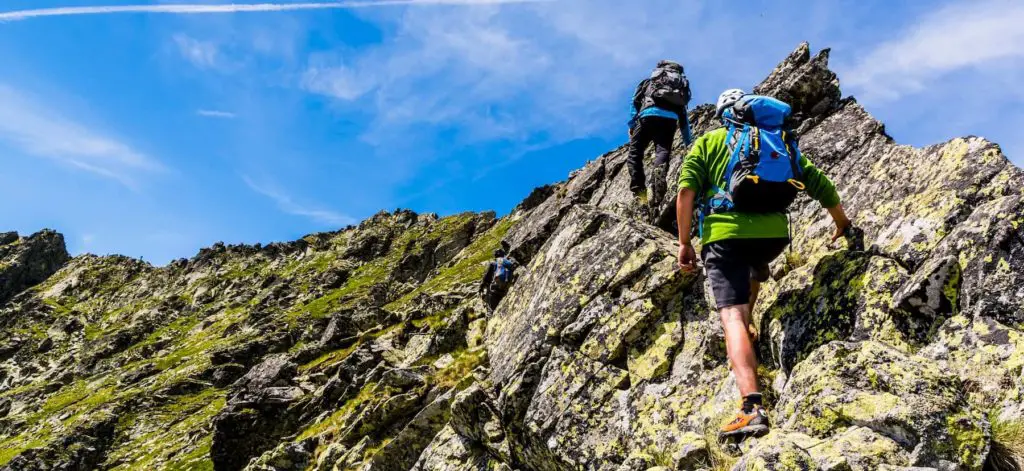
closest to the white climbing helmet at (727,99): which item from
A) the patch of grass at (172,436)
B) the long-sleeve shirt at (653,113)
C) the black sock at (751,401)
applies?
the black sock at (751,401)

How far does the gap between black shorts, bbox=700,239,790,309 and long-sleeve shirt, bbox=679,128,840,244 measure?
0.12m

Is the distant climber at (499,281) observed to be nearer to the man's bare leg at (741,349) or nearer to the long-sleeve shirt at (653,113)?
the long-sleeve shirt at (653,113)

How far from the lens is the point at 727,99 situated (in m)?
10.2

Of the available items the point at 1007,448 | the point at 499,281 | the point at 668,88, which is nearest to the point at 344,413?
the point at 499,281

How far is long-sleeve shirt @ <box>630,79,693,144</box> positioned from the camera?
692 inches

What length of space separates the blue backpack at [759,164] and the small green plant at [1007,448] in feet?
13.0

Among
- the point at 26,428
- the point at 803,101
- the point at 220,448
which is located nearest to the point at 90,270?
the point at 26,428

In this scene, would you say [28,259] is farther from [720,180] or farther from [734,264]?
[734,264]

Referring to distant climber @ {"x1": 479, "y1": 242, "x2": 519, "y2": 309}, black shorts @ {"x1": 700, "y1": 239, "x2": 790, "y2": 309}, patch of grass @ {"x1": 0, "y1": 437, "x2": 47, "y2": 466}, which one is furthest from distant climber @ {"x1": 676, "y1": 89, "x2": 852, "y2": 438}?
patch of grass @ {"x1": 0, "y1": 437, "x2": 47, "y2": 466}

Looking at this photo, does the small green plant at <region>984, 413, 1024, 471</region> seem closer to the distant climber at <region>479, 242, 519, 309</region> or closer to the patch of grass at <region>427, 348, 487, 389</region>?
the patch of grass at <region>427, 348, 487, 389</region>

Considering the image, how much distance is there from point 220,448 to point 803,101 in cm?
2888

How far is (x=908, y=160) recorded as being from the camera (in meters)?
11.1

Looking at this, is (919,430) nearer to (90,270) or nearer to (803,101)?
(803,101)

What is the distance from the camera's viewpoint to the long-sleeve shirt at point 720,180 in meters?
8.95
